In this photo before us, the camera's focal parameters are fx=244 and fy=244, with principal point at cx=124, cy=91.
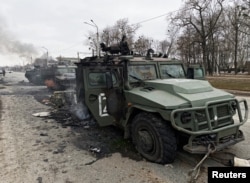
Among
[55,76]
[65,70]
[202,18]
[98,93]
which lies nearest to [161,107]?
[98,93]

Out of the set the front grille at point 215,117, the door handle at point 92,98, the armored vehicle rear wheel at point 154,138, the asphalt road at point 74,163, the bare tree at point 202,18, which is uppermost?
the bare tree at point 202,18

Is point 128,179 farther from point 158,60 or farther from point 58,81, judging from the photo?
point 58,81

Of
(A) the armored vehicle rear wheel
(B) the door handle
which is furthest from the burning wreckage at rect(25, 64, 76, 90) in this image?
(A) the armored vehicle rear wheel

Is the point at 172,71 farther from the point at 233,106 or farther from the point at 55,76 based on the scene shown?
the point at 55,76

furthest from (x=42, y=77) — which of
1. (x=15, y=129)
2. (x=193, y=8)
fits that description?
(x=193, y=8)

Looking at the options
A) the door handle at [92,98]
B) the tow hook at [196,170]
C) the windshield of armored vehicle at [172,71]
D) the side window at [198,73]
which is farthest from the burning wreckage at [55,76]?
the tow hook at [196,170]

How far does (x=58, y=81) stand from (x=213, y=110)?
12616mm

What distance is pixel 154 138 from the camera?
4125 mm

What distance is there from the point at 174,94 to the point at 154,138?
0.83m

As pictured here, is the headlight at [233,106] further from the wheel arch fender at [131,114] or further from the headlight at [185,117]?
the wheel arch fender at [131,114]

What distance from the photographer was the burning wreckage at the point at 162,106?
12.6ft

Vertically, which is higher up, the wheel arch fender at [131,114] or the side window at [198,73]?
the side window at [198,73]

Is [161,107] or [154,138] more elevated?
[161,107]

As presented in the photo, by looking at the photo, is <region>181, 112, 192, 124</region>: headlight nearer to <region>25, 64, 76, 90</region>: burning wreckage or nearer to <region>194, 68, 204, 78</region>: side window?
<region>194, 68, 204, 78</region>: side window
